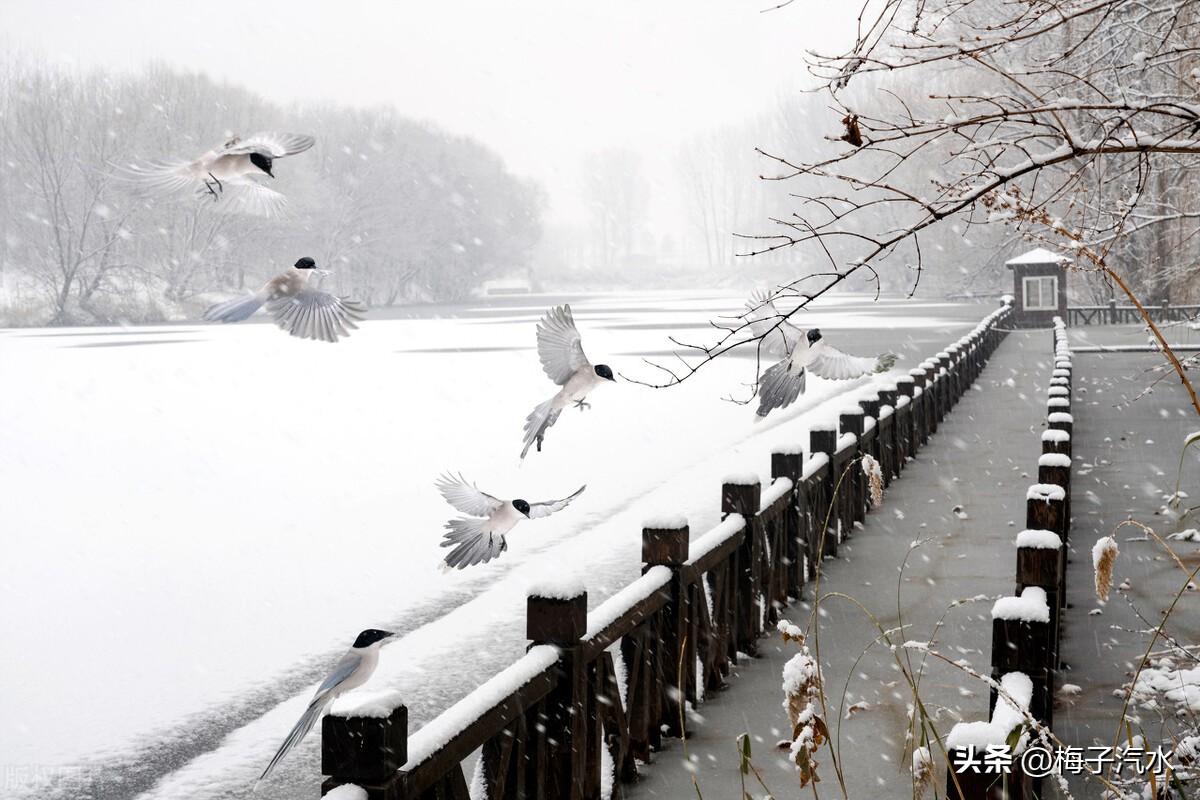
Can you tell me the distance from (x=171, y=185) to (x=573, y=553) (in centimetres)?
825

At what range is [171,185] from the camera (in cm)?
189

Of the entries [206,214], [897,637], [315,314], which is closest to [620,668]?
[897,637]

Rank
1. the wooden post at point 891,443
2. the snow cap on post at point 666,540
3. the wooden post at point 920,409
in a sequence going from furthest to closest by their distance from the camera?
the wooden post at point 920,409 < the wooden post at point 891,443 < the snow cap on post at point 666,540

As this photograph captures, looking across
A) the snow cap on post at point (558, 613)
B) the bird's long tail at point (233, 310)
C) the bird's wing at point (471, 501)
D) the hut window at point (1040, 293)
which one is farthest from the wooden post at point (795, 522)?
the hut window at point (1040, 293)

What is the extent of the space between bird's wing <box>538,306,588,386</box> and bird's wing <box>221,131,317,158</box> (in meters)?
0.82

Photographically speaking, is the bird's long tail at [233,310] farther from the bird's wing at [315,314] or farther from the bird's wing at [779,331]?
the bird's wing at [779,331]

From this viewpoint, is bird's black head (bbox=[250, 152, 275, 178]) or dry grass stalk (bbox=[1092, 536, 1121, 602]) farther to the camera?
dry grass stalk (bbox=[1092, 536, 1121, 602])

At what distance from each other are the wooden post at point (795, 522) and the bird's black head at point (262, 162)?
17.6 ft

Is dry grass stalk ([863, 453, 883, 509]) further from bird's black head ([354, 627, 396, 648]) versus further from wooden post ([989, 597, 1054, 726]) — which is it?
bird's black head ([354, 627, 396, 648])

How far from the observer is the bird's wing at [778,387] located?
307 centimetres

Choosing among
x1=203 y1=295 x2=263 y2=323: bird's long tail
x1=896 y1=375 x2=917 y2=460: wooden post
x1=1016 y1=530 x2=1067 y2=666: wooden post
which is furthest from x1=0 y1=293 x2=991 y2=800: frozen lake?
x1=203 y1=295 x2=263 y2=323: bird's long tail

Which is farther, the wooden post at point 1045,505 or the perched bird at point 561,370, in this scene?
the wooden post at point 1045,505

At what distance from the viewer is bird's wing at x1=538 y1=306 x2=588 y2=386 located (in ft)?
9.43

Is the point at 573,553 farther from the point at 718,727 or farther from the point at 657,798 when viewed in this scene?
the point at 657,798
